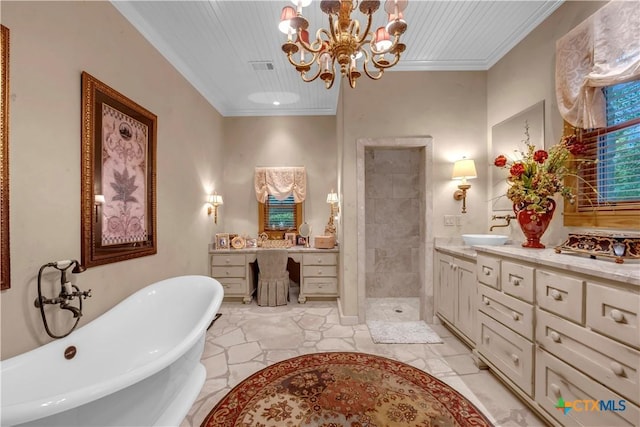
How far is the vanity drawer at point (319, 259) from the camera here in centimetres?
382

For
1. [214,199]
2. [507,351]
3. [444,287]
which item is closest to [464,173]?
[444,287]

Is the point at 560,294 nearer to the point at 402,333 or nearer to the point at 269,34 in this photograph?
the point at 402,333

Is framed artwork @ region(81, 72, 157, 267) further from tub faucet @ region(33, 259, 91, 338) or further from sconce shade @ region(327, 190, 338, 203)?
sconce shade @ region(327, 190, 338, 203)

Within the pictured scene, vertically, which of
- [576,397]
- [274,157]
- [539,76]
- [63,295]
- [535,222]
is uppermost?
[539,76]

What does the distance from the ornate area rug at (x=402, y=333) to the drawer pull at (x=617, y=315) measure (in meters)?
1.69

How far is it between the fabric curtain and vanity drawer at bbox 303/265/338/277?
3107 mm

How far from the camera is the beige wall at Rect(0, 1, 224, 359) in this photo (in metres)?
1.34

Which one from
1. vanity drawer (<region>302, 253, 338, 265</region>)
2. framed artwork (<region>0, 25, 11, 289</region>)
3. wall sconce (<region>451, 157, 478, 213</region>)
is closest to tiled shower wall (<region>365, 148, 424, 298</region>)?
vanity drawer (<region>302, 253, 338, 265</region>)

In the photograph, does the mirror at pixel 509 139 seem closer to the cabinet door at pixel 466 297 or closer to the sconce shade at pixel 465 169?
the sconce shade at pixel 465 169

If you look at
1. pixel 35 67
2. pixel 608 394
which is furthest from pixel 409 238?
pixel 35 67

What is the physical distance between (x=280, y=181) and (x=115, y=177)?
8.47 ft

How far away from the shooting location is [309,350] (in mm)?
2488

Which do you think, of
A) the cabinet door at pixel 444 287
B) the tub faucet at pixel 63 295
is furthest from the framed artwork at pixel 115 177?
the cabinet door at pixel 444 287

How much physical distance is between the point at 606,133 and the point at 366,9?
198 cm
